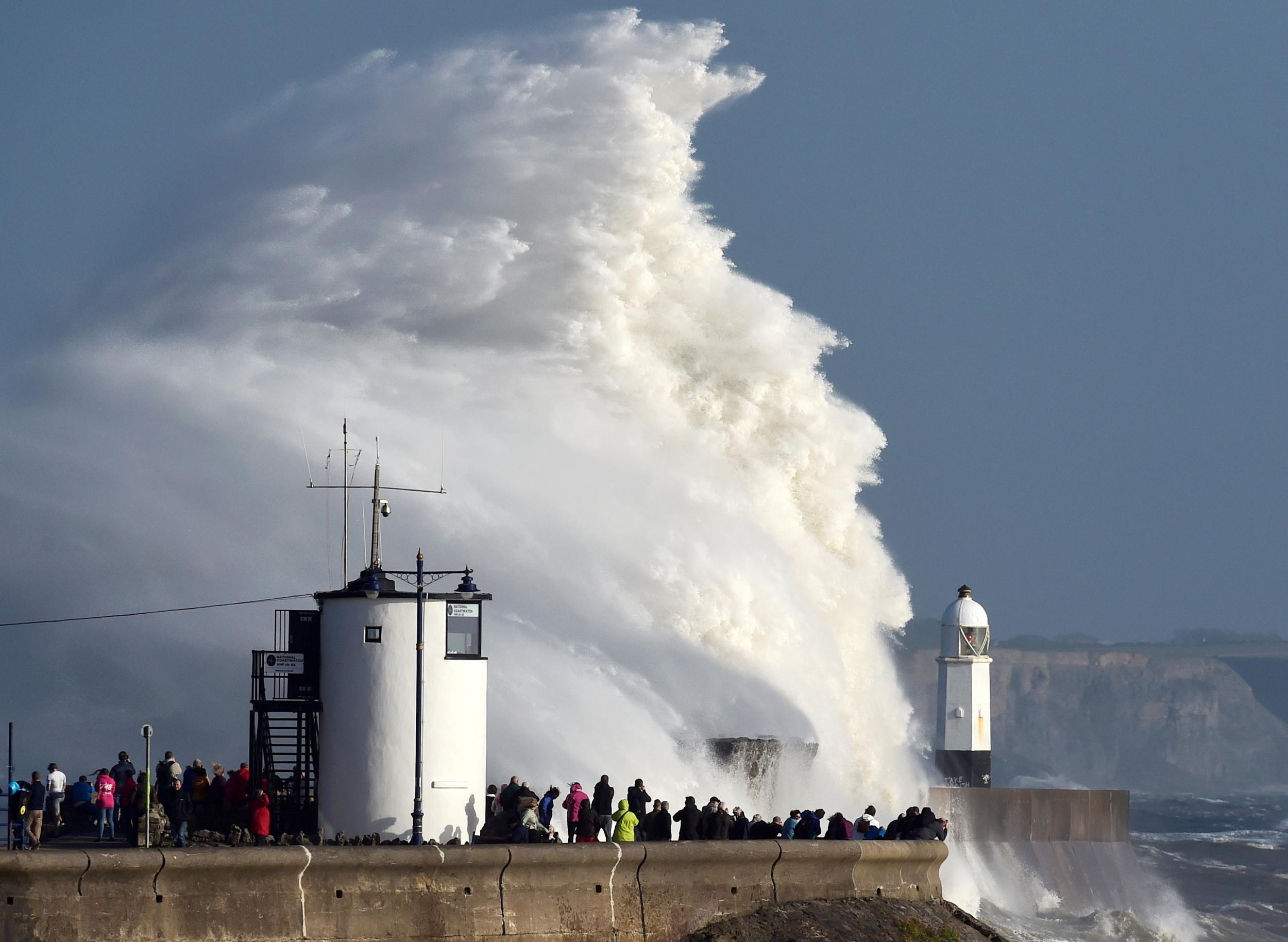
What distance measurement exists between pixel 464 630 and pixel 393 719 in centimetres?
109

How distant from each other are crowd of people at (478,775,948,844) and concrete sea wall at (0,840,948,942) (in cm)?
83

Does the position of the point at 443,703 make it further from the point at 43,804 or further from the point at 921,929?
the point at 921,929

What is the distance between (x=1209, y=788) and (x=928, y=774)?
532ft

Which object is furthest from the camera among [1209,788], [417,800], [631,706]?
[1209,788]

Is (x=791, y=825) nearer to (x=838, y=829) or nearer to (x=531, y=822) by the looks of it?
(x=838, y=829)

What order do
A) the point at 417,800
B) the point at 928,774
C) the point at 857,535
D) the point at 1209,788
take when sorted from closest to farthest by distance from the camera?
the point at 417,800
the point at 928,774
the point at 857,535
the point at 1209,788

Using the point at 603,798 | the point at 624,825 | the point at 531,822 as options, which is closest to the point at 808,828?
the point at 624,825

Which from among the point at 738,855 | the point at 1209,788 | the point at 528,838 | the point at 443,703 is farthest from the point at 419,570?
the point at 1209,788

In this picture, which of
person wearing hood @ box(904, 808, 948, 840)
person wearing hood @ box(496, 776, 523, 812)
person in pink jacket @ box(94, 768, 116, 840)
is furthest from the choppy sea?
person in pink jacket @ box(94, 768, 116, 840)

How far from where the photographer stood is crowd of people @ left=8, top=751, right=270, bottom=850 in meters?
16.4

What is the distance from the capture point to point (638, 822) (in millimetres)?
18859

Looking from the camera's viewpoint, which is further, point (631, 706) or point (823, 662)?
point (823, 662)

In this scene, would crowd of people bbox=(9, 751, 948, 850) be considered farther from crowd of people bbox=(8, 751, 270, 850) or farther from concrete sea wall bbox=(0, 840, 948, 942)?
concrete sea wall bbox=(0, 840, 948, 942)

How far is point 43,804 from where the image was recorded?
1747cm
